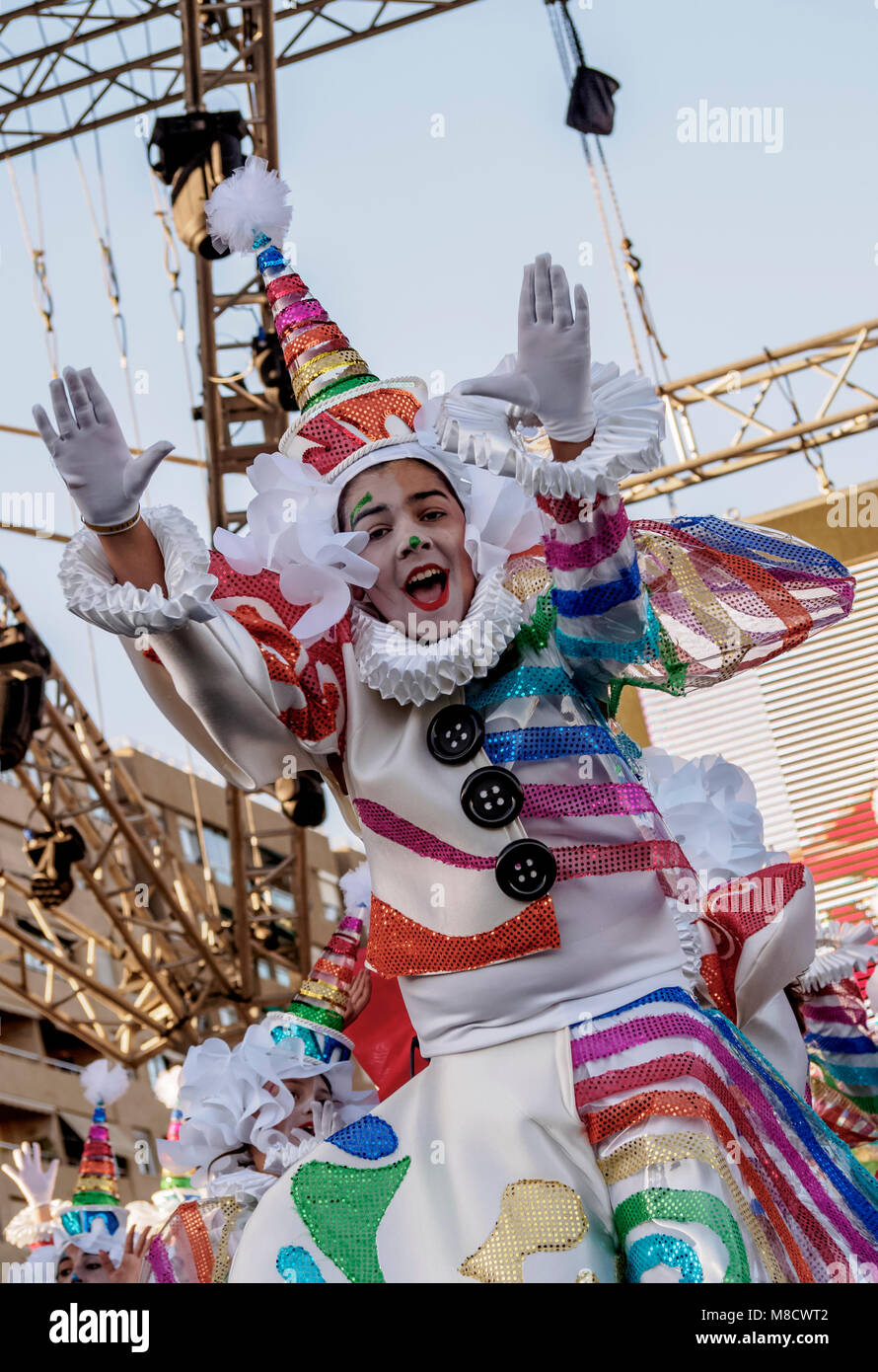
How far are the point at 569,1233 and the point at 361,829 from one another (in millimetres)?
602

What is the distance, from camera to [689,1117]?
173 centimetres

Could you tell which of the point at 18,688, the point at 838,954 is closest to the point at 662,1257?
the point at 838,954

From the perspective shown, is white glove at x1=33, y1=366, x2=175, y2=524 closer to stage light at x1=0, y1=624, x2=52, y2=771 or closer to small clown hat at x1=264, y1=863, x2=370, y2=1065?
small clown hat at x1=264, y1=863, x2=370, y2=1065

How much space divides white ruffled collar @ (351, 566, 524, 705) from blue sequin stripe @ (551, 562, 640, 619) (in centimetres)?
9

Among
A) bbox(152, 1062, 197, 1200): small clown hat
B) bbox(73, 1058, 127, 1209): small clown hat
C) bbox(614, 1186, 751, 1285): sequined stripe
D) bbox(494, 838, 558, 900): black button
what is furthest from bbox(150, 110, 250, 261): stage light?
bbox(614, 1186, 751, 1285): sequined stripe

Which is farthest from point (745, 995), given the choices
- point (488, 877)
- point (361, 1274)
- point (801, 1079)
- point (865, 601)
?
point (865, 601)

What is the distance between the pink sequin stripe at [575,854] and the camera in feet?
6.35

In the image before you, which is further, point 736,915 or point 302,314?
point 302,314

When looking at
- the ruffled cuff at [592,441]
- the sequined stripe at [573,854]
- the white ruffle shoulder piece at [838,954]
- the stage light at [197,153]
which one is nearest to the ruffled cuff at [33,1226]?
the white ruffle shoulder piece at [838,954]

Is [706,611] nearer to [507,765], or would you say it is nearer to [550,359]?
[507,765]

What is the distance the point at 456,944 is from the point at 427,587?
0.48 m

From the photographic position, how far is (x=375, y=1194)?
181 centimetres

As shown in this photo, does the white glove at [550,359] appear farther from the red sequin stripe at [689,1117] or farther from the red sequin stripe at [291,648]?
the red sequin stripe at [689,1117]

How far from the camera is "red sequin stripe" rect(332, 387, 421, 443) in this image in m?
2.30
